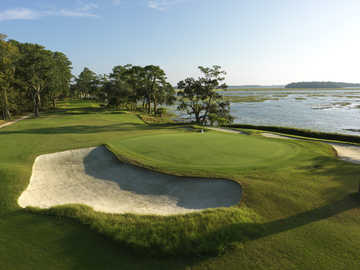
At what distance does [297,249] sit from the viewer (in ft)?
20.8

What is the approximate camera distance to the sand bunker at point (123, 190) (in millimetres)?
9625

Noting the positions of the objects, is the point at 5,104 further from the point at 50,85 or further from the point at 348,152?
the point at 348,152

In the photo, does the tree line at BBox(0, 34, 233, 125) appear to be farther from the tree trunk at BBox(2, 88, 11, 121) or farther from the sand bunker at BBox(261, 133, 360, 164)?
the sand bunker at BBox(261, 133, 360, 164)

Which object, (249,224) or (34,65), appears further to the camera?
(34,65)

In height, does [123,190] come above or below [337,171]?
below

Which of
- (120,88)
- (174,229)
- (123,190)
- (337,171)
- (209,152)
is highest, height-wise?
(120,88)

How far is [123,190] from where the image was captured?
11258mm

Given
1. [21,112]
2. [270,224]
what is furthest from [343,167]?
[21,112]

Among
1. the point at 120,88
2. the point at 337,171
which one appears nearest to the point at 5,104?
the point at 120,88

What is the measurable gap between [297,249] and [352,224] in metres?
2.77

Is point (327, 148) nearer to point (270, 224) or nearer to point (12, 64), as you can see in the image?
point (270, 224)

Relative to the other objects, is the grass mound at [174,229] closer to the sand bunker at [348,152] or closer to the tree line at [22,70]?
the sand bunker at [348,152]

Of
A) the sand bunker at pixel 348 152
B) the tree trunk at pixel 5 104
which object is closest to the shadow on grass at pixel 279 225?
the sand bunker at pixel 348 152

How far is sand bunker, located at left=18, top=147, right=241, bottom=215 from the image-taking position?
962 centimetres
